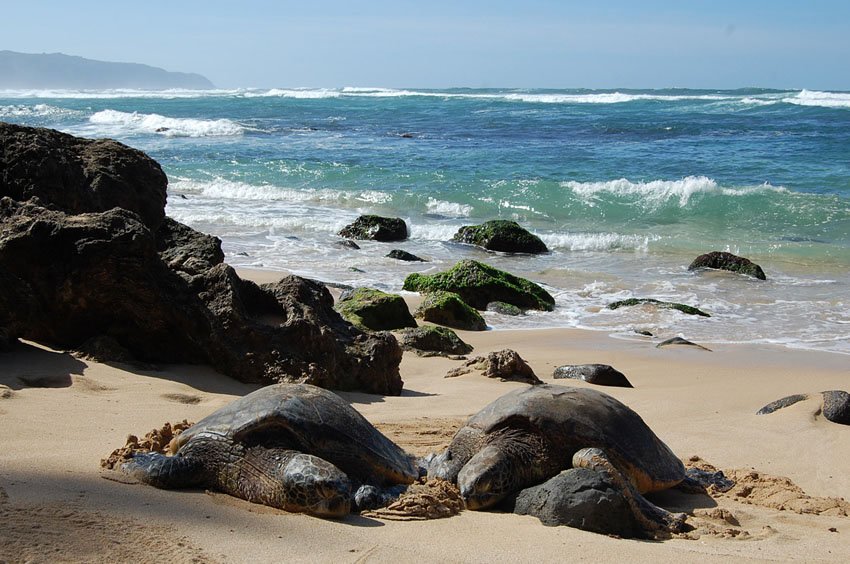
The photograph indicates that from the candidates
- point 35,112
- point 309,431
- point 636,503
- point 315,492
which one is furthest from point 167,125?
point 636,503

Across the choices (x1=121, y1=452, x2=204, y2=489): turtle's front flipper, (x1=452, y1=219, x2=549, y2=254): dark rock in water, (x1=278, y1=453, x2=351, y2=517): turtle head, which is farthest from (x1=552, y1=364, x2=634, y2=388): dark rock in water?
(x1=452, y1=219, x2=549, y2=254): dark rock in water

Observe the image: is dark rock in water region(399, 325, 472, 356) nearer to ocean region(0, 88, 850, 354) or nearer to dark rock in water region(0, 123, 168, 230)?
ocean region(0, 88, 850, 354)

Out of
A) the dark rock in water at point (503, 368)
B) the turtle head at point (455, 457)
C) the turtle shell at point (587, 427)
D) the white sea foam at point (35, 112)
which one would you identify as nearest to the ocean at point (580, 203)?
the dark rock in water at point (503, 368)

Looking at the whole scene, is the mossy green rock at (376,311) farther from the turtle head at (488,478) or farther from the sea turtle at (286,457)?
the turtle head at (488,478)

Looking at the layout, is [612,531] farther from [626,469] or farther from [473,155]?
[473,155]

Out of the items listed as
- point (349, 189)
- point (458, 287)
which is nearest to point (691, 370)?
point (458, 287)

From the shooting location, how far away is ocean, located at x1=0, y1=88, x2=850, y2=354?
1292 cm

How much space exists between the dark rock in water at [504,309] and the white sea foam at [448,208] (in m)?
9.18

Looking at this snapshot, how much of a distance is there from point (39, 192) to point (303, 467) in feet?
16.0

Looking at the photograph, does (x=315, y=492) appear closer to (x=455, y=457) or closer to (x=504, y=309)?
(x=455, y=457)

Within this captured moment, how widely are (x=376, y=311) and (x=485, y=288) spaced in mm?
2913

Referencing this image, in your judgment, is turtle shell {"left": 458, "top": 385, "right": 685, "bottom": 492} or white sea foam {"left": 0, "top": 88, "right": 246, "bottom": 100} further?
white sea foam {"left": 0, "top": 88, "right": 246, "bottom": 100}

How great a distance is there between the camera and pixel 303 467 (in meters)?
4.18

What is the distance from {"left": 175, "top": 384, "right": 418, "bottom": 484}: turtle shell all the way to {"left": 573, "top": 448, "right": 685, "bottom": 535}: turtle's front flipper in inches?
38.2
